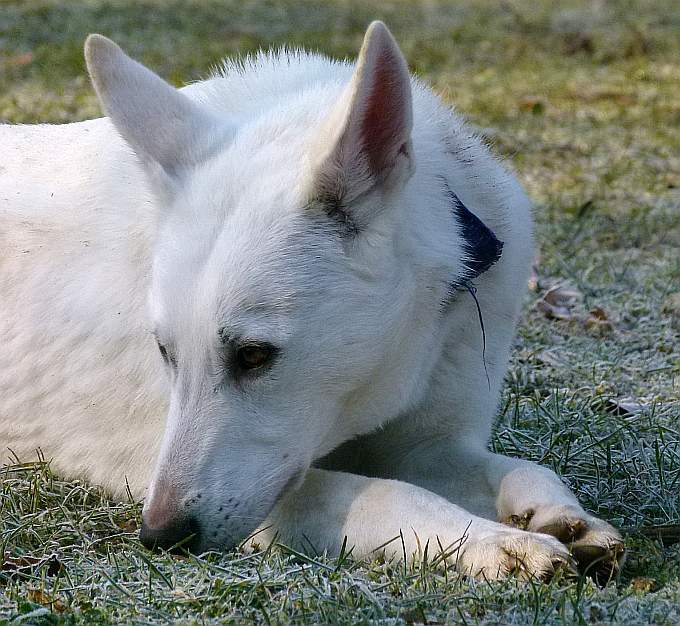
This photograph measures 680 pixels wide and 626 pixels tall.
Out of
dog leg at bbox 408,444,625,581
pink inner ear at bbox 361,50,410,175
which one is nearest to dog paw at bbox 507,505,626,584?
dog leg at bbox 408,444,625,581

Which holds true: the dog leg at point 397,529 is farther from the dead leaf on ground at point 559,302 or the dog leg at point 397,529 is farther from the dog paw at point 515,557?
the dead leaf on ground at point 559,302

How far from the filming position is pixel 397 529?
289cm

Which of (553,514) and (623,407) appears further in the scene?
(623,407)

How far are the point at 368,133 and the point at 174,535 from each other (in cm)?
105

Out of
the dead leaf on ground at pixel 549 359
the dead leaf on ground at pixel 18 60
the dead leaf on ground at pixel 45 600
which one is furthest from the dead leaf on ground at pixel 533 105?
the dead leaf on ground at pixel 45 600

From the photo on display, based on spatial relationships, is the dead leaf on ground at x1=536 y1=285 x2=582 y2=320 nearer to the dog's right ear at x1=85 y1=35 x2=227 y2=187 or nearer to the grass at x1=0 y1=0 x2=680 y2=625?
the grass at x1=0 y1=0 x2=680 y2=625

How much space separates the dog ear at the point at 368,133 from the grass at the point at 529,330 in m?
0.90

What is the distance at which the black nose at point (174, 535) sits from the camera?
108 inches

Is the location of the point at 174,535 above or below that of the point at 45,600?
above

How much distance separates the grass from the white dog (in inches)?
6.0

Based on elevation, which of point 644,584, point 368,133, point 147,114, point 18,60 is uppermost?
point 368,133

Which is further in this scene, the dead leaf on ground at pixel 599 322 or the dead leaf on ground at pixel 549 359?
the dead leaf on ground at pixel 599 322

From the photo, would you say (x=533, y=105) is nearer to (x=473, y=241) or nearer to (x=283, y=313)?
(x=473, y=241)

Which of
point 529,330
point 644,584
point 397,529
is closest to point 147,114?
point 397,529
